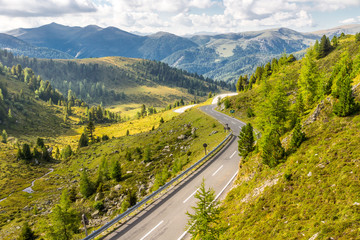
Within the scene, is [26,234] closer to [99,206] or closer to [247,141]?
[99,206]

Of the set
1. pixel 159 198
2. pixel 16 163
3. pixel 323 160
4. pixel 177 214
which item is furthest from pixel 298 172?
pixel 16 163

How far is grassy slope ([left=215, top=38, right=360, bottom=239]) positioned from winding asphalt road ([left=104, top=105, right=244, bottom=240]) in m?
4.49

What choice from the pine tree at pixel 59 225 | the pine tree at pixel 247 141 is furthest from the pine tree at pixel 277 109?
the pine tree at pixel 59 225

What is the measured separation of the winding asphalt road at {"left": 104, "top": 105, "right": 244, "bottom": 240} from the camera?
18922mm

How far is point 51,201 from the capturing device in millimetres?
60312

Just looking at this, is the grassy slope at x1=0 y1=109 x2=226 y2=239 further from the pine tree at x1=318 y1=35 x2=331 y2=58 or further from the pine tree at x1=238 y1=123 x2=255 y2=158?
the pine tree at x1=318 y1=35 x2=331 y2=58

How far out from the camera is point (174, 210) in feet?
73.0

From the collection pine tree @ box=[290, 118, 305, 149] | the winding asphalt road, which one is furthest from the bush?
pine tree @ box=[290, 118, 305, 149]

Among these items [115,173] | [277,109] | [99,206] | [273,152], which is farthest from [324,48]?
[99,206]

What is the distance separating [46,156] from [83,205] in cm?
8231

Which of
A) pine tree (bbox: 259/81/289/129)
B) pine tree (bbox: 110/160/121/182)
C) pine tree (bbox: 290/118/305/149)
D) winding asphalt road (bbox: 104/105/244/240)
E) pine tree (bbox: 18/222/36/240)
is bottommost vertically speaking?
pine tree (bbox: 18/222/36/240)

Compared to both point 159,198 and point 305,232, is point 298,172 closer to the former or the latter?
point 305,232

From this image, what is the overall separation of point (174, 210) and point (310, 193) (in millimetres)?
13690

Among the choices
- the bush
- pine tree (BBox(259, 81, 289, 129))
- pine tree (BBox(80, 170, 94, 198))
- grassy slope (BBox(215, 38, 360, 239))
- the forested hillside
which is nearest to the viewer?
grassy slope (BBox(215, 38, 360, 239))
